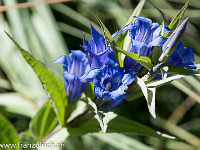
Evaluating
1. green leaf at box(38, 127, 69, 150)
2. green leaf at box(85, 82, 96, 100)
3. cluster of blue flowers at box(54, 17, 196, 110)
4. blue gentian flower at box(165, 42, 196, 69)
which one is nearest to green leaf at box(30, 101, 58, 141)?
green leaf at box(38, 127, 69, 150)

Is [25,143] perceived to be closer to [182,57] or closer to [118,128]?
[118,128]

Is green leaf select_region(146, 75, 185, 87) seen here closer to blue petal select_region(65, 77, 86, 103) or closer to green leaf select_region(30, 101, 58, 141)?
blue petal select_region(65, 77, 86, 103)

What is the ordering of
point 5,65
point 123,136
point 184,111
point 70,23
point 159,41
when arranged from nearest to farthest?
point 159,41
point 123,136
point 5,65
point 184,111
point 70,23

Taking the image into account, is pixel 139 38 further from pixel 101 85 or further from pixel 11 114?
pixel 11 114

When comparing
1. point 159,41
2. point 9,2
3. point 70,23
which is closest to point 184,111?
point 70,23

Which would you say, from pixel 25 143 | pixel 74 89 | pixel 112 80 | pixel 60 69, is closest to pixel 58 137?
pixel 25 143

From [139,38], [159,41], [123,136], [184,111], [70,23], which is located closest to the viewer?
[159,41]
